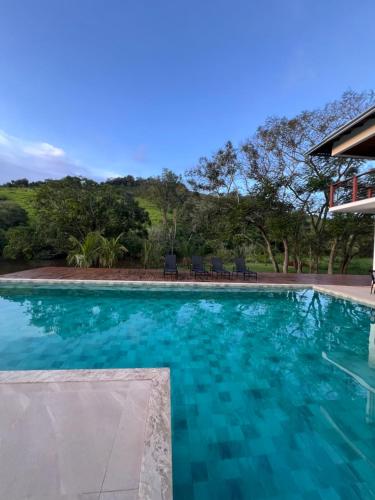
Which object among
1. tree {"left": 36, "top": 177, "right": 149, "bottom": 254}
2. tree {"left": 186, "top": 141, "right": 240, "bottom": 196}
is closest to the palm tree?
tree {"left": 36, "top": 177, "right": 149, "bottom": 254}

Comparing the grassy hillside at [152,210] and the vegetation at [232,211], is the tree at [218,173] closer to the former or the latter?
the vegetation at [232,211]

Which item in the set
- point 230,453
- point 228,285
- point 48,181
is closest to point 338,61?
point 228,285

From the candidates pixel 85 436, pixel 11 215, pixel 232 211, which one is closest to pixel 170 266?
pixel 232 211

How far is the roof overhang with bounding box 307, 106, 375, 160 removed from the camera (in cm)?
717

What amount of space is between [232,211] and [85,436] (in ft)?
44.7

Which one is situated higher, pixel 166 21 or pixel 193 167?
pixel 166 21

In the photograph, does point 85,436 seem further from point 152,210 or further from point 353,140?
point 152,210

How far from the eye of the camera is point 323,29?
32.6 feet

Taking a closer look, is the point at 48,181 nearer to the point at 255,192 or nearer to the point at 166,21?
the point at 166,21

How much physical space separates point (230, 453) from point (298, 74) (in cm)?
1417

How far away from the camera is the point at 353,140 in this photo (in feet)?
26.1

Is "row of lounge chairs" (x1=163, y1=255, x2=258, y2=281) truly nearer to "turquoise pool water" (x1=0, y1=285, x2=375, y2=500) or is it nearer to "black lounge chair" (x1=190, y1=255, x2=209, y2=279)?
"black lounge chair" (x1=190, y1=255, x2=209, y2=279)

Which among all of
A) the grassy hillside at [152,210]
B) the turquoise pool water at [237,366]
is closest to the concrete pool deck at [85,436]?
the turquoise pool water at [237,366]

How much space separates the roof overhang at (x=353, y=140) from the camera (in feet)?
23.5
